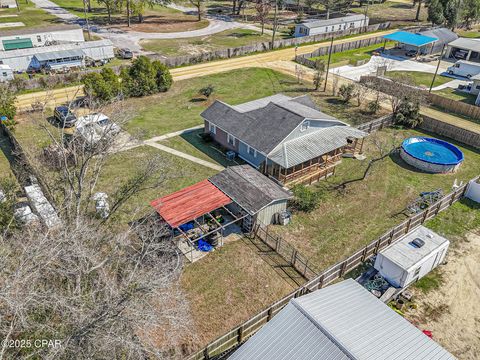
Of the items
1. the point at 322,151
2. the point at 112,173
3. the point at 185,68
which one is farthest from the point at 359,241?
the point at 185,68

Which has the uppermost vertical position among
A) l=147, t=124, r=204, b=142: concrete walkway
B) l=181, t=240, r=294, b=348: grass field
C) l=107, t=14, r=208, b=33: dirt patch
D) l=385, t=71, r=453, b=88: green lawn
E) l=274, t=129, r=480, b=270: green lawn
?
l=107, t=14, r=208, b=33: dirt patch

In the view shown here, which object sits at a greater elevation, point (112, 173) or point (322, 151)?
point (322, 151)

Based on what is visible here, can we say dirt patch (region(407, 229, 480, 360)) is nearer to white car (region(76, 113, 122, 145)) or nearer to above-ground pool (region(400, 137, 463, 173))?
above-ground pool (region(400, 137, 463, 173))

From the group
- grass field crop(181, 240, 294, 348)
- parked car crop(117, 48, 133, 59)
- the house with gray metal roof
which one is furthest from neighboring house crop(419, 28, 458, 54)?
the house with gray metal roof

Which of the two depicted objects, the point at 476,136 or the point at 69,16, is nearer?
the point at 476,136

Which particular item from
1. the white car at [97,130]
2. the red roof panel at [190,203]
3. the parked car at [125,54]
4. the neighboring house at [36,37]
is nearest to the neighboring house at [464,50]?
the parked car at [125,54]

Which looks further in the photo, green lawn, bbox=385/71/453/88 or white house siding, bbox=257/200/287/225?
green lawn, bbox=385/71/453/88

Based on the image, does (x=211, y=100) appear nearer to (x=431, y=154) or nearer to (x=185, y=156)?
(x=185, y=156)

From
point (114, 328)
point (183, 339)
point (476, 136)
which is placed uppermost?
point (114, 328)

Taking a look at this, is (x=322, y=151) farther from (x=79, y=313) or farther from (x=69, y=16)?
(x=69, y=16)
